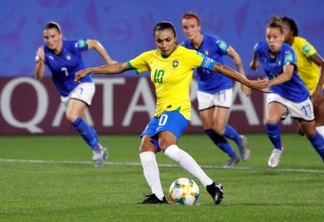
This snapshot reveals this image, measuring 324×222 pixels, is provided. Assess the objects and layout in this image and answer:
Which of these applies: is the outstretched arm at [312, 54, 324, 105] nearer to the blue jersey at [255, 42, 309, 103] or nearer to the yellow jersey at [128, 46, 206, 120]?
the blue jersey at [255, 42, 309, 103]

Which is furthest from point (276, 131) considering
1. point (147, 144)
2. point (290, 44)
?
point (147, 144)

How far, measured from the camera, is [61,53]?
15797 millimetres

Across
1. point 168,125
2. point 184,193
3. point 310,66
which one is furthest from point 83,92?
point 184,193

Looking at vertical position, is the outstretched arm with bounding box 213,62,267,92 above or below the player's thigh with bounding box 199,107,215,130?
above

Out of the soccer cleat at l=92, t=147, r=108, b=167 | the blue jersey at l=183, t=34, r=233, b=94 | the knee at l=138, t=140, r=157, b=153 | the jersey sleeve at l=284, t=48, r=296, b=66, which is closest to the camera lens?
the knee at l=138, t=140, r=157, b=153

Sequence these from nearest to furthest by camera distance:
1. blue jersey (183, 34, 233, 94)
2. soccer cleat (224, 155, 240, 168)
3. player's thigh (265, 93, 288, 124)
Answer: player's thigh (265, 93, 288, 124)
blue jersey (183, 34, 233, 94)
soccer cleat (224, 155, 240, 168)

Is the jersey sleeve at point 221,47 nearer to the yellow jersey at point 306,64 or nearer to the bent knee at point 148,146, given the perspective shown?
the yellow jersey at point 306,64

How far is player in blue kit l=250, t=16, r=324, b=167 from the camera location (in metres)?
13.7

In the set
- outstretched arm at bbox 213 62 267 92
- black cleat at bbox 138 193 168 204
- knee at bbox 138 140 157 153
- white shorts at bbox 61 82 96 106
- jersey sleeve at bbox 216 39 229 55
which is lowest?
black cleat at bbox 138 193 168 204

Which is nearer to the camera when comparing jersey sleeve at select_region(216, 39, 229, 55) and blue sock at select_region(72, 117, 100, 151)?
jersey sleeve at select_region(216, 39, 229, 55)

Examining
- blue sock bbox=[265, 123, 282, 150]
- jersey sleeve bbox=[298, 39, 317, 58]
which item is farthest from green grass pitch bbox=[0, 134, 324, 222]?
jersey sleeve bbox=[298, 39, 317, 58]

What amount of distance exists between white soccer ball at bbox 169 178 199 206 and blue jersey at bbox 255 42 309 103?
398 cm

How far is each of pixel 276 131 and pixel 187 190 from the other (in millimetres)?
4759

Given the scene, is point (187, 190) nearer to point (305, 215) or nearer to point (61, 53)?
point (305, 215)
